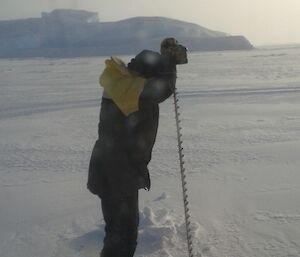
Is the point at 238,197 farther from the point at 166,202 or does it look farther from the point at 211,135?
the point at 211,135

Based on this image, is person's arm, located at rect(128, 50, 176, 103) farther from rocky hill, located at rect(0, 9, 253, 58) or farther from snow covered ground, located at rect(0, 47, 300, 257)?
rocky hill, located at rect(0, 9, 253, 58)

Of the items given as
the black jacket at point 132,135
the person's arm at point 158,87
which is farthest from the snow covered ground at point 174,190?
the person's arm at point 158,87

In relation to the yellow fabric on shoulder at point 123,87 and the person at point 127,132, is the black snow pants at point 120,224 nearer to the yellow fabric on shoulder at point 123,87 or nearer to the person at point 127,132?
the person at point 127,132

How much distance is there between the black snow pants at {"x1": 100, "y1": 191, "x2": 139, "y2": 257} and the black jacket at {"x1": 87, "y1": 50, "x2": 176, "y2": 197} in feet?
0.14

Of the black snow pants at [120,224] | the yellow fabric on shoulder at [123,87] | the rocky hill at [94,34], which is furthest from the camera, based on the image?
the rocky hill at [94,34]

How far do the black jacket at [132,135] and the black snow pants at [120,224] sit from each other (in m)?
0.04

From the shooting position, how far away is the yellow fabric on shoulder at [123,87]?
1611mm

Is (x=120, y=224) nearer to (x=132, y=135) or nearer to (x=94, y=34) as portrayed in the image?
(x=132, y=135)

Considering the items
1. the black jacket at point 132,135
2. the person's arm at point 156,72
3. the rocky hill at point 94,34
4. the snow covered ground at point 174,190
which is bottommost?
the snow covered ground at point 174,190

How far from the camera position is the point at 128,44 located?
68312mm

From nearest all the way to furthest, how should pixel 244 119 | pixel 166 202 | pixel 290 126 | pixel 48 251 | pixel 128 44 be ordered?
pixel 48 251
pixel 166 202
pixel 290 126
pixel 244 119
pixel 128 44

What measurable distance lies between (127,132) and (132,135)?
0.07ft

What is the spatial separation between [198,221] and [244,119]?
426 cm

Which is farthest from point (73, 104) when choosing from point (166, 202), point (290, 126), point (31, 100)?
point (166, 202)
